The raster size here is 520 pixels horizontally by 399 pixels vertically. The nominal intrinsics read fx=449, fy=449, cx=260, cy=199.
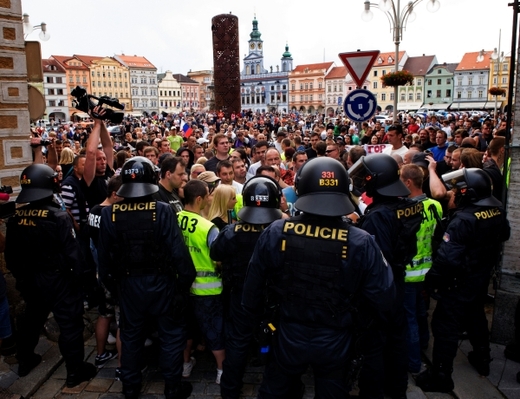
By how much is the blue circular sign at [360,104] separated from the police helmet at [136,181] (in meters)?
3.84

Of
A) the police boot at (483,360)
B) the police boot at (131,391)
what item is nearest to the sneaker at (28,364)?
the police boot at (131,391)

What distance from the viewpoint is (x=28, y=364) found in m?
4.45

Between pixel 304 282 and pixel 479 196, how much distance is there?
2.00 meters

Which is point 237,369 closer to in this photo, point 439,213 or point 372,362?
point 372,362

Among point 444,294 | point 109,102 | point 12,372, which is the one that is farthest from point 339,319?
point 109,102

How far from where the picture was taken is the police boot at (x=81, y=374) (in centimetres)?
417

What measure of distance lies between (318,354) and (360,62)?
4.95m

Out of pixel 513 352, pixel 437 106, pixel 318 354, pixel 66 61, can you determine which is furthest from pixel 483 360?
pixel 66 61

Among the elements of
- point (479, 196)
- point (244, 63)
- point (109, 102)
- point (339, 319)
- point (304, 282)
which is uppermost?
point (244, 63)

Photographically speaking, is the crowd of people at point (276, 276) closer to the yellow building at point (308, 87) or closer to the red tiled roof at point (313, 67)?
the yellow building at point (308, 87)

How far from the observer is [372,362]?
3377 millimetres

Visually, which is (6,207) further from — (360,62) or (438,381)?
(360,62)

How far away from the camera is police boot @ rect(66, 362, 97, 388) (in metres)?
4.17

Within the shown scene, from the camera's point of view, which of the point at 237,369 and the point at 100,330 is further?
the point at 100,330
